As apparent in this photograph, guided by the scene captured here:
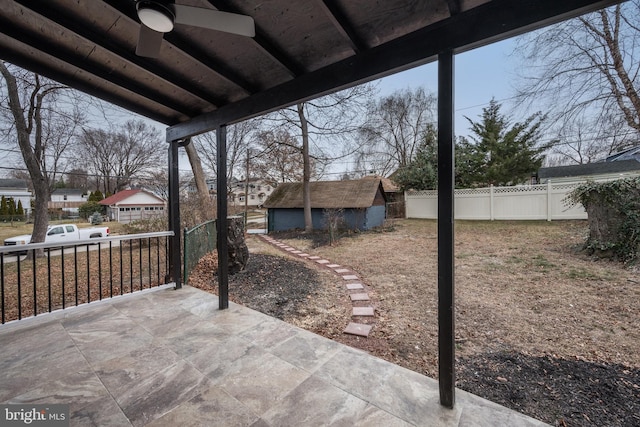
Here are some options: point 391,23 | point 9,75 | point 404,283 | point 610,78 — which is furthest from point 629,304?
point 9,75

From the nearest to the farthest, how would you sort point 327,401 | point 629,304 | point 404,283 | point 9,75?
point 327,401 → point 629,304 → point 404,283 → point 9,75

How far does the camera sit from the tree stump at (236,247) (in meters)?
4.77

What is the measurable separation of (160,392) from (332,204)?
29.8 feet

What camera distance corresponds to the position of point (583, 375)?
201 centimetres

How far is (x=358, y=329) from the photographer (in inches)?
114

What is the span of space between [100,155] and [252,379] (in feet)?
57.9

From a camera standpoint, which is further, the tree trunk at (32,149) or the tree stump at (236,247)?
the tree trunk at (32,149)

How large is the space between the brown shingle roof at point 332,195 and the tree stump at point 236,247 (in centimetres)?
570

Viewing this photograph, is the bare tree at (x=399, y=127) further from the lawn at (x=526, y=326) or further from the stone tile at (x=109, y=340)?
the stone tile at (x=109, y=340)

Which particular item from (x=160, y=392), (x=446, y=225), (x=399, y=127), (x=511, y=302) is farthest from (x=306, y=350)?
(x=399, y=127)

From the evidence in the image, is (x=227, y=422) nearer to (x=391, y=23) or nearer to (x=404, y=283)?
(x=391, y=23)

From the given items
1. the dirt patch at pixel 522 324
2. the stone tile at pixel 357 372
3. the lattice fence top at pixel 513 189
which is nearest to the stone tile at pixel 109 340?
the dirt patch at pixel 522 324

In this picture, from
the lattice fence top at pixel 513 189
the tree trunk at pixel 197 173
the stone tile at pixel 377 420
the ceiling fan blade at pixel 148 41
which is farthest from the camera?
the lattice fence top at pixel 513 189

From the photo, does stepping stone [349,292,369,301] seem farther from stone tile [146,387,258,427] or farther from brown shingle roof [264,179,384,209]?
brown shingle roof [264,179,384,209]
